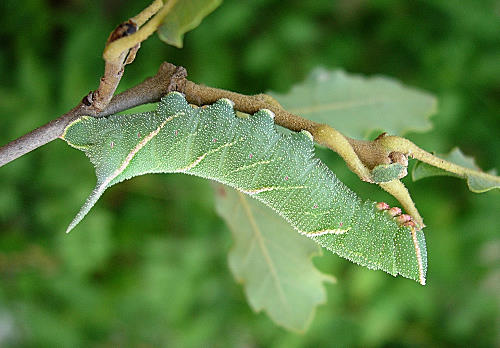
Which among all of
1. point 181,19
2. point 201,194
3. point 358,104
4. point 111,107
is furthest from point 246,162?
point 201,194

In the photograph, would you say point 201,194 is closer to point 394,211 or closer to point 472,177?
point 394,211

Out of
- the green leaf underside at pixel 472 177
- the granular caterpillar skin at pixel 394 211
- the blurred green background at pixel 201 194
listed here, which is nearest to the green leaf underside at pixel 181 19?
the green leaf underside at pixel 472 177

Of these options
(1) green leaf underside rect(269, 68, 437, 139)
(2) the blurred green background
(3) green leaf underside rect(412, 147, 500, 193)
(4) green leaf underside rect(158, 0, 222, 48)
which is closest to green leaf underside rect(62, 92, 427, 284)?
(3) green leaf underside rect(412, 147, 500, 193)

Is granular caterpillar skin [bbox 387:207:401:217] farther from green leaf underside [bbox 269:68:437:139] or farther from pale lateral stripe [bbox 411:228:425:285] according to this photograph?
green leaf underside [bbox 269:68:437:139]

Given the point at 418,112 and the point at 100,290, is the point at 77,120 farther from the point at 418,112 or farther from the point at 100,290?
the point at 100,290

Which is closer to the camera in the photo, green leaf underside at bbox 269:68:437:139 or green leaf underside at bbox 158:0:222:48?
green leaf underside at bbox 158:0:222:48

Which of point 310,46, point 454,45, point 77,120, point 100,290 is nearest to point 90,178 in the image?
point 100,290
